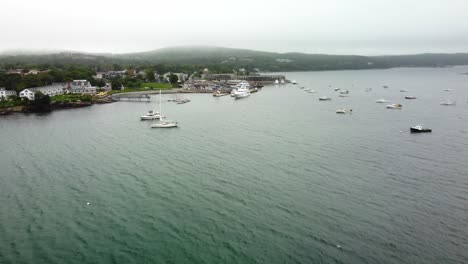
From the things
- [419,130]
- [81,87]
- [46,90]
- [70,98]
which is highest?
[81,87]

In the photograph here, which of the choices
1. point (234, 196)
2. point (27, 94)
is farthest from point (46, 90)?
point (234, 196)

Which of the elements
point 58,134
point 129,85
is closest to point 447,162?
point 58,134

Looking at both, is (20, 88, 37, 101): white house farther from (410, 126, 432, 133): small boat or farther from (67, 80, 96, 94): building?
(410, 126, 432, 133): small boat

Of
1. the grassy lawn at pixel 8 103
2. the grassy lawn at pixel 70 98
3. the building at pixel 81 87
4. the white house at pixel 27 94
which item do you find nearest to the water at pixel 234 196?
the grassy lawn at pixel 8 103

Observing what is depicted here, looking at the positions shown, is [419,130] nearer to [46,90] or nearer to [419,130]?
[419,130]

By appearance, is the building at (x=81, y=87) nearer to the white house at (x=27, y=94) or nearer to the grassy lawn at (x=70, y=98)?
the grassy lawn at (x=70, y=98)
